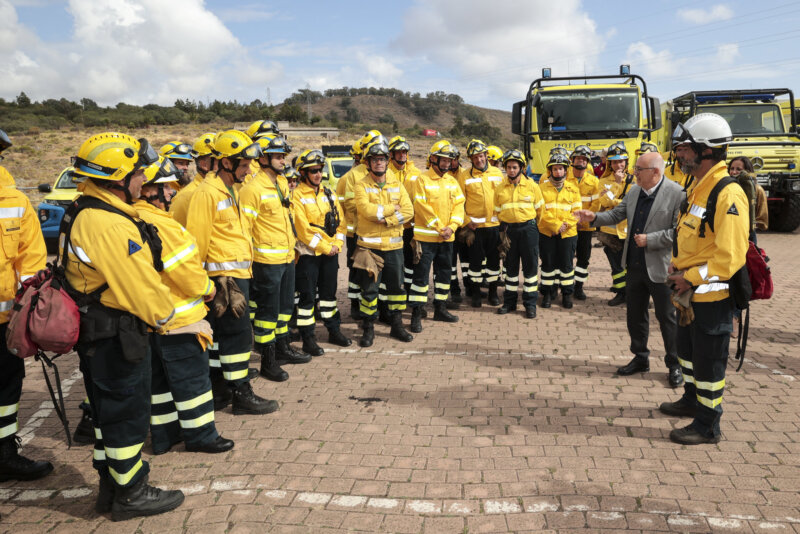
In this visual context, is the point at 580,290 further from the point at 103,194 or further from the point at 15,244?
the point at 15,244

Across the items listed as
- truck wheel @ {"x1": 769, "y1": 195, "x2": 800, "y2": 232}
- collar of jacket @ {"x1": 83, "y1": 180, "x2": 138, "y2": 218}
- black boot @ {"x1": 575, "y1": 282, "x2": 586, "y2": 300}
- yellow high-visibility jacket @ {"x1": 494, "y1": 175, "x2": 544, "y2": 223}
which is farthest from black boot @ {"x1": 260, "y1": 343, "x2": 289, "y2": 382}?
truck wheel @ {"x1": 769, "y1": 195, "x2": 800, "y2": 232}

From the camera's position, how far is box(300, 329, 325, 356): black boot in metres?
6.54

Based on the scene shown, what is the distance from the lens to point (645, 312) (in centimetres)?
570

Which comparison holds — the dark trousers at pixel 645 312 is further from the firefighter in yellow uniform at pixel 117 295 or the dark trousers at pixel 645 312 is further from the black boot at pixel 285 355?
the firefighter in yellow uniform at pixel 117 295

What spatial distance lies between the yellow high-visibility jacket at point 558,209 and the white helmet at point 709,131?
4.00m

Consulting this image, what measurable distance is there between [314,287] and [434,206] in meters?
1.97

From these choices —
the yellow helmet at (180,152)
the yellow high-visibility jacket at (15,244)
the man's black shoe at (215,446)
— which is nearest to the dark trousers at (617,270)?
the yellow helmet at (180,152)

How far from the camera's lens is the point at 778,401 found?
486 cm

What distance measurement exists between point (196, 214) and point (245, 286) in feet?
2.44

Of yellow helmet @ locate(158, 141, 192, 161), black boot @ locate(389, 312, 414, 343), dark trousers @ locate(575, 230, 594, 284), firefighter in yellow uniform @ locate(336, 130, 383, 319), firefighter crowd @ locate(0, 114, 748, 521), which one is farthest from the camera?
dark trousers @ locate(575, 230, 594, 284)

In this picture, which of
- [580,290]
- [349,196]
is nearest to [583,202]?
[580,290]

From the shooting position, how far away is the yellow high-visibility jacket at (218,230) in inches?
174

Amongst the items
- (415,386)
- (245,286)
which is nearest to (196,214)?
(245,286)

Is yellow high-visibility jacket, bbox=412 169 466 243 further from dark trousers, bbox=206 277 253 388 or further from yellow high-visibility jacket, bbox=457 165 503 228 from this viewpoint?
dark trousers, bbox=206 277 253 388
